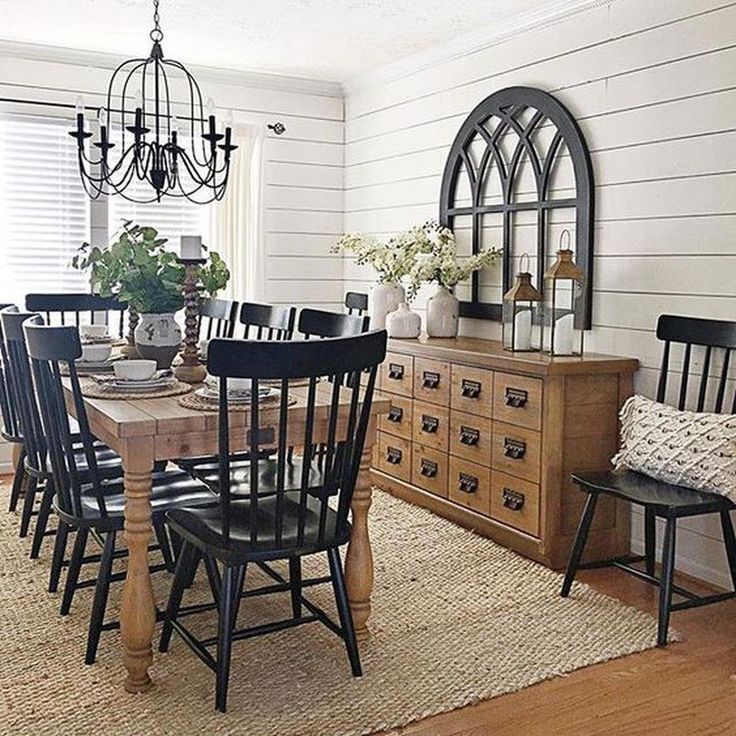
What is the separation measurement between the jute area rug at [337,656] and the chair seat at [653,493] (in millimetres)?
433

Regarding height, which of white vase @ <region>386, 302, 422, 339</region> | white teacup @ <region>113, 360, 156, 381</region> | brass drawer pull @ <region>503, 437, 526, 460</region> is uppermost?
white vase @ <region>386, 302, 422, 339</region>

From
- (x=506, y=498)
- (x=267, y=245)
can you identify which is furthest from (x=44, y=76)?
(x=506, y=498)

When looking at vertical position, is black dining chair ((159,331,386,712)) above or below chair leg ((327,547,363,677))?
above

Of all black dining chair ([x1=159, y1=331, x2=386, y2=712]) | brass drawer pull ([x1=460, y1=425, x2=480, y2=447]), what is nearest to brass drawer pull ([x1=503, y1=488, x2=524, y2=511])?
brass drawer pull ([x1=460, y1=425, x2=480, y2=447])

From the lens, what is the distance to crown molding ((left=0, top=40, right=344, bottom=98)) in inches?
190

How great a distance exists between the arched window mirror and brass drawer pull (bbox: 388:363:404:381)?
526mm

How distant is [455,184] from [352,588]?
263 cm

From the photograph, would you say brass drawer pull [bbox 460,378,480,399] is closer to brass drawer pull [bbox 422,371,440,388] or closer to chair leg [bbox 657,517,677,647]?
brass drawer pull [bbox 422,371,440,388]

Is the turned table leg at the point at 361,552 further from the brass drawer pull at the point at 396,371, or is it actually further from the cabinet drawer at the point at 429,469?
the brass drawer pull at the point at 396,371

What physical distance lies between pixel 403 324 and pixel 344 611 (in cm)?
215

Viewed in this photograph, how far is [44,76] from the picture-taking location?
16.2 ft

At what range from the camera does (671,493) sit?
3014 millimetres

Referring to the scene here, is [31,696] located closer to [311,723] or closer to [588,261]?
[311,723]

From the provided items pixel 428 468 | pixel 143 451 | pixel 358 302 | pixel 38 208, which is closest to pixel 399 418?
pixel 428 468
